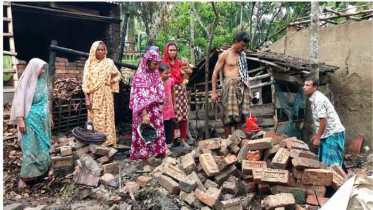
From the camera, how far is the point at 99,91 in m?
5.22

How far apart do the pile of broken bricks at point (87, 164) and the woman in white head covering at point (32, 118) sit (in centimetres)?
22

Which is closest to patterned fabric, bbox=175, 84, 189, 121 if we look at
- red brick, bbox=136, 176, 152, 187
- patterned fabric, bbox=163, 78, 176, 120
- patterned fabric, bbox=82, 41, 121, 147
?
patterned fabric, bbox=163, 78, 176, 120

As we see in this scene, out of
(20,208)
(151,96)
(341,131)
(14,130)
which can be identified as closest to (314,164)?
(341,131)

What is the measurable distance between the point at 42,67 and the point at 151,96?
1.54 meters

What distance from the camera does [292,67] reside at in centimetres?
646

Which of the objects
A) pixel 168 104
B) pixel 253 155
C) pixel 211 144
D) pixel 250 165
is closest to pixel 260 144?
pixel 253 155

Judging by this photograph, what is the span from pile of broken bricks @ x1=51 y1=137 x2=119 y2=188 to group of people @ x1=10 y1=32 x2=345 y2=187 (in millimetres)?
217

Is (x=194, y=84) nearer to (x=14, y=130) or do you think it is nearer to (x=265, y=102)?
(x=265, y=102)

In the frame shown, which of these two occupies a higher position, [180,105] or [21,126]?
[180,105]

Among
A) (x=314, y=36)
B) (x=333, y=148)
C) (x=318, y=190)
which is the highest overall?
(x=314, y=36)

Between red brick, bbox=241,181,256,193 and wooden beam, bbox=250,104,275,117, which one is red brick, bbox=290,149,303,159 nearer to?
red brick, bbox=241,181,256,193

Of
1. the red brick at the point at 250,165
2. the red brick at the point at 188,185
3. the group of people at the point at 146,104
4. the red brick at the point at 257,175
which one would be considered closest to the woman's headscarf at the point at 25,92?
the group of people at the point at 146,104

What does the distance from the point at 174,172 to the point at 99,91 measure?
6.98 feet

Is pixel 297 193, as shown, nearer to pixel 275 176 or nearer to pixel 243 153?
pixel 275 176
